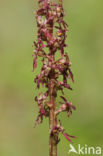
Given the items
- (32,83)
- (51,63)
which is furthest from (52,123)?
(32,83)

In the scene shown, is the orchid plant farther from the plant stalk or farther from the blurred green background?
the blurred green background

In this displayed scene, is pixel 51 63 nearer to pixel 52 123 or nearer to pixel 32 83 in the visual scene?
pixel 52 123

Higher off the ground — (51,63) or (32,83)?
(32,83)

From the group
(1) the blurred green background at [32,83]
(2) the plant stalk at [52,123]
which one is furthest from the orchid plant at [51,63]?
(1) the blurred green background at [32,83]

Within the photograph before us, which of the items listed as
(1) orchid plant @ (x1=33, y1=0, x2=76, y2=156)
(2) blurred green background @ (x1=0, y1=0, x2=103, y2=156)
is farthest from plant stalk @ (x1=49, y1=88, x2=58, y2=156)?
(2) blurred green background @ (x1=0, y1=0, x2=103, y2=156)

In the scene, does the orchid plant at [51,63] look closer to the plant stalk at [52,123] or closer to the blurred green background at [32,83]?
the plant stalk at [52,123]

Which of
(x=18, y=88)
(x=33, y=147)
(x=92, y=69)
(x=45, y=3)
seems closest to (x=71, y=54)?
(x=92, y=69)

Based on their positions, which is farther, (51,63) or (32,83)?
(32,83)

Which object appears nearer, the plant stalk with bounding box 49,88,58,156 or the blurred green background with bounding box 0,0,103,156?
the plant stalk with bounding box 49,88,58,156

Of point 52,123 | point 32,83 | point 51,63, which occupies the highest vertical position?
point 32,83
